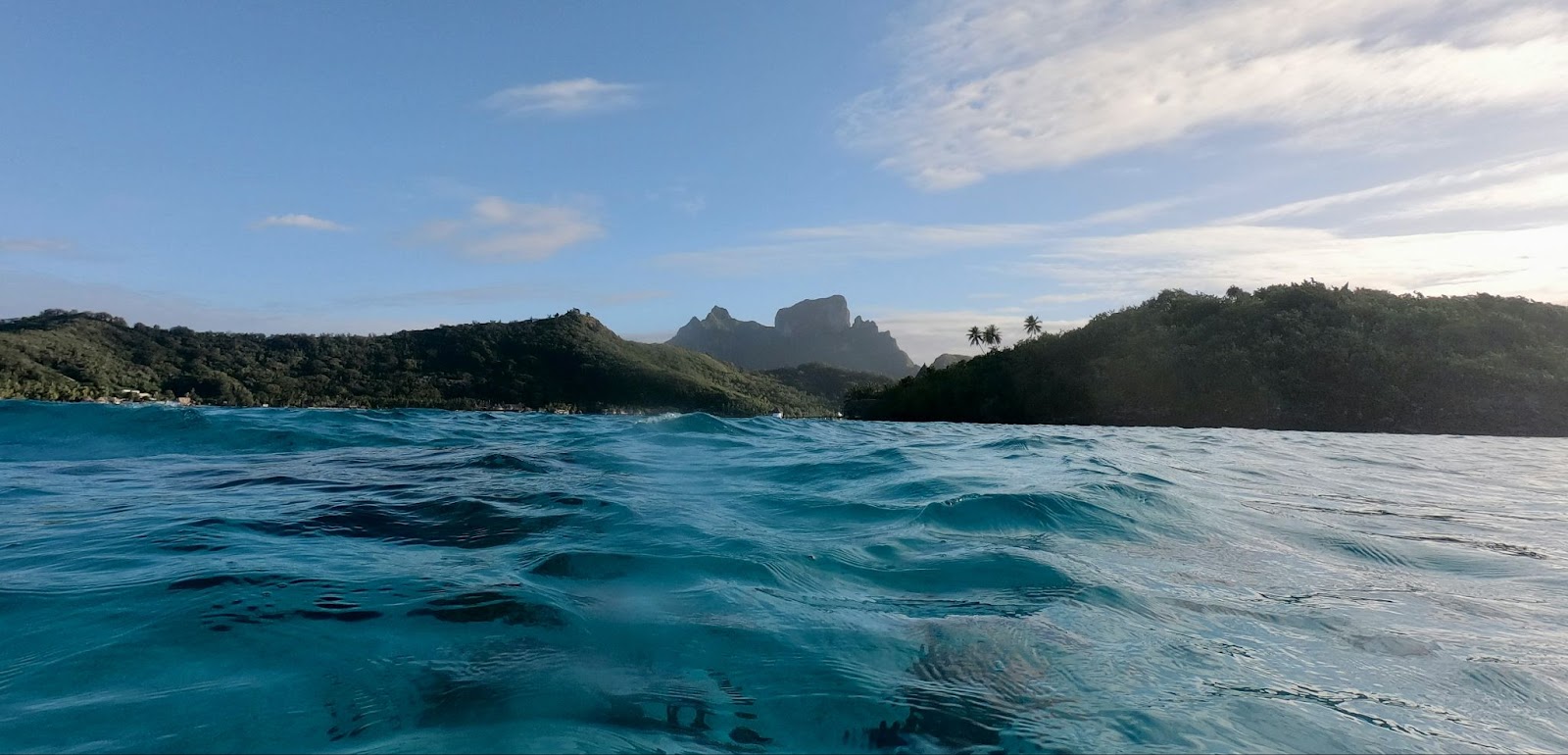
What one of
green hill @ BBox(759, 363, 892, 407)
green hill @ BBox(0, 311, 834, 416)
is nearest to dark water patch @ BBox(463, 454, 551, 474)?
green hill @ BBox(0, 311, 834, 416)

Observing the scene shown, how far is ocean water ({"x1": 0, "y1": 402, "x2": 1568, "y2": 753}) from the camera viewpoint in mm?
2605

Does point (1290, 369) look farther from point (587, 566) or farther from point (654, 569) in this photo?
point (587, 566)

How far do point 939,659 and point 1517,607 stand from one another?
12.2 ft

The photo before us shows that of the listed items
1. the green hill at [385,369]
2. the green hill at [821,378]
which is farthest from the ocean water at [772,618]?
Result: the green hill at [821,378]

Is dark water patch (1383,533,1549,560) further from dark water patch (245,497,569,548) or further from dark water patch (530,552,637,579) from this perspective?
dark water patch (245,497,569,548)

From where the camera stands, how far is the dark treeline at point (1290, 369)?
1448 inches

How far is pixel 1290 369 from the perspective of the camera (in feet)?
140

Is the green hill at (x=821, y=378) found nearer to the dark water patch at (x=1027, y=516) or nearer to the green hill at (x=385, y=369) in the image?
the green hill at (x=385, y=369)

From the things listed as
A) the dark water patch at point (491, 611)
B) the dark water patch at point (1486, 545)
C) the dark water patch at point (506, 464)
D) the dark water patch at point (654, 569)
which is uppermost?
the dark water patch at point (506, 464)

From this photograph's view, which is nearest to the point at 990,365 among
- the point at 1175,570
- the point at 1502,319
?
the point at 1502,319

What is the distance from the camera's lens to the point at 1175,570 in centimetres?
493

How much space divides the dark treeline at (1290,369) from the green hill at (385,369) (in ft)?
121

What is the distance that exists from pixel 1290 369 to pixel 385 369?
78.8 m

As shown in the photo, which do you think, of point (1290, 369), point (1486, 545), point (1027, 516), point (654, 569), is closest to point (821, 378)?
point (1290, 369)
